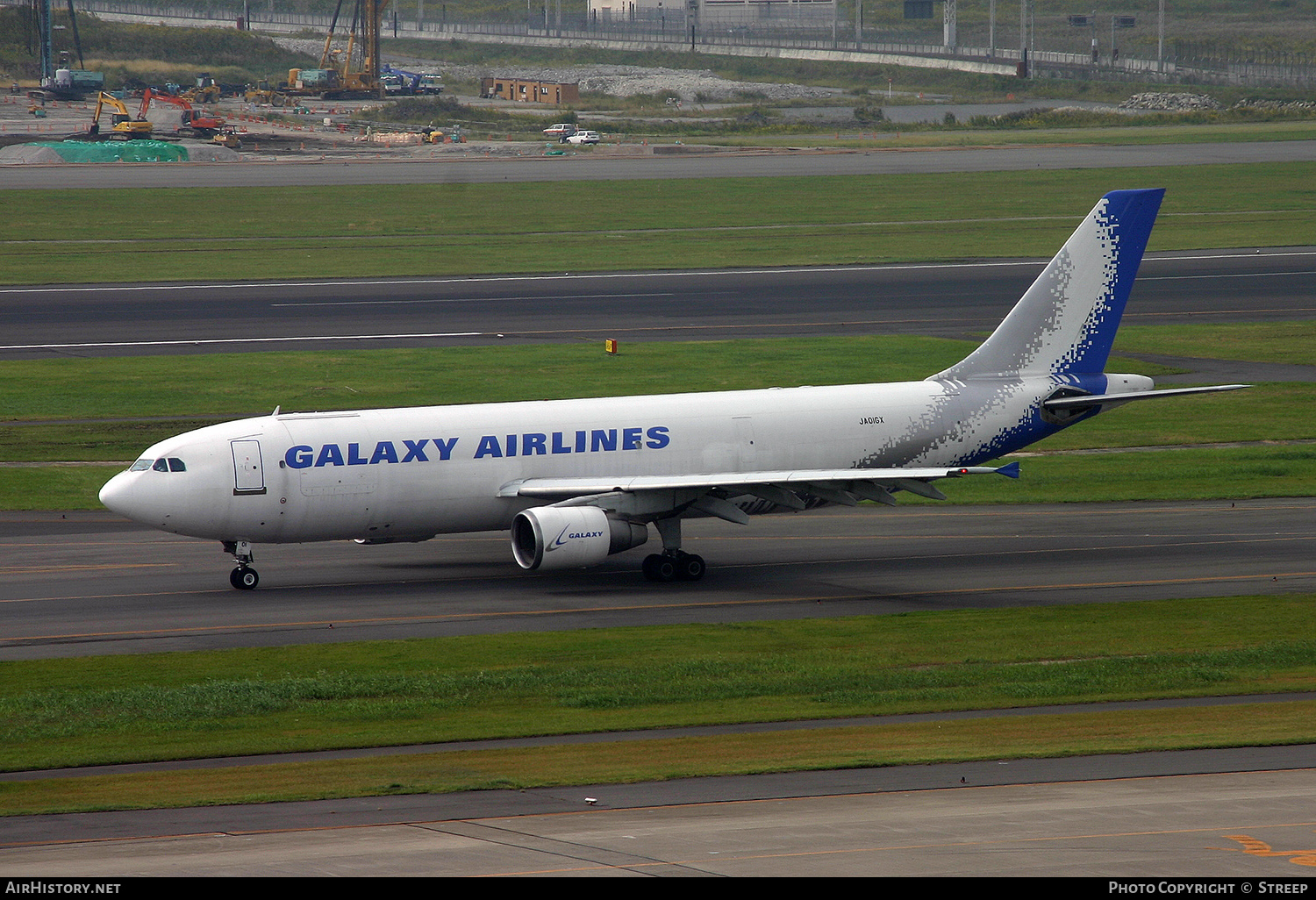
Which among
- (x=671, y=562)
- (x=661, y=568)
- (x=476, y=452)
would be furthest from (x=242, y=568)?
(x=671, y=562)

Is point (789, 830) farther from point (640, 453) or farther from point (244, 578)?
point (244, 578)

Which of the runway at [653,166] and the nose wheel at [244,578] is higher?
the runway at [653,166]

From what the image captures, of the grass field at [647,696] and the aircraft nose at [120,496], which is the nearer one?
the grass field at [647,696]

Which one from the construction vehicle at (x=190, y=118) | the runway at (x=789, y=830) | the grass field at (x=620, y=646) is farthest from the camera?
the construction vehicle at (x=190, y=118)

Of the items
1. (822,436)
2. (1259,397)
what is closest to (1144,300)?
(1259,397)

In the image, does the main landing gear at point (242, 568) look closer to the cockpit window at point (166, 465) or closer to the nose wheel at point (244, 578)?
the nose wheel at point (244, 578)

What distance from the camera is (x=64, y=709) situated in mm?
30188

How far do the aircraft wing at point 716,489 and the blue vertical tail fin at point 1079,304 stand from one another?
6.88 meters

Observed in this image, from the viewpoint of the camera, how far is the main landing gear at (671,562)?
41.7m

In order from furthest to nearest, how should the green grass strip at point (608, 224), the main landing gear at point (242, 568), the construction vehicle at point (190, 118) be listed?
the construction vehicle at point (190, 118)
the green grass strip at point (608, 224)
the main landing gear at point (242, 568)

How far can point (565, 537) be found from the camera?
3909cm

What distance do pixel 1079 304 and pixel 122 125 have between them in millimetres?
144439

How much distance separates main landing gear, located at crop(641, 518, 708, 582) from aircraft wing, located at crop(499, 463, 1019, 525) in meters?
0.88

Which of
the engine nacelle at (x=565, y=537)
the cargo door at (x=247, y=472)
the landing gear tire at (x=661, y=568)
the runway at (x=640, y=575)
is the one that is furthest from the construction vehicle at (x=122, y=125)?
the engine nacelle at (x=565, y=537)
